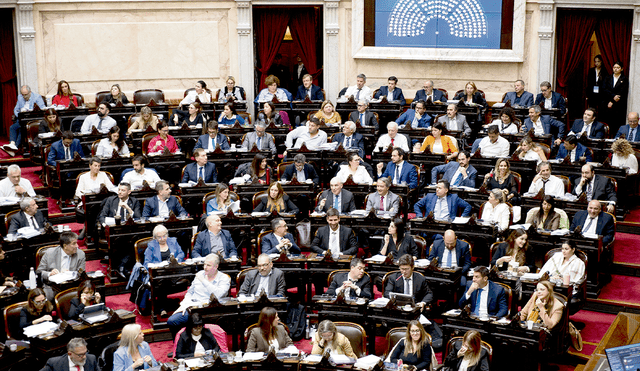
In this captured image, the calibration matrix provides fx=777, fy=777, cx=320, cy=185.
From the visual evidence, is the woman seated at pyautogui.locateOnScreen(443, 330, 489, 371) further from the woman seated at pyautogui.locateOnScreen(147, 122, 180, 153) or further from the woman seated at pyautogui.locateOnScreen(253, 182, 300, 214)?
the woman seated at pyautogui.locateOnScreen(147, 122, 180, 153)

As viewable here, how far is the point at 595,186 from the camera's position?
9828mm

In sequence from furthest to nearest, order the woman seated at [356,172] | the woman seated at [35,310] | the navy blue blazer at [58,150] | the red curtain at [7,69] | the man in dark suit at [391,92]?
the red curtain at [7,69] < the man in dark suit at [391,92] < the navy blue blazer at [58,150] < the woman seated at [356,172] < the woman seated at [35,310]

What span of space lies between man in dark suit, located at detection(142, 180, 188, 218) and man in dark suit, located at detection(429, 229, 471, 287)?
10.6 ft

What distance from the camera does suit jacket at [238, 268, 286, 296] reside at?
812cm

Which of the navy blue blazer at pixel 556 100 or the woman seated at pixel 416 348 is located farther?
the navy blue blazer at pixel 556 100

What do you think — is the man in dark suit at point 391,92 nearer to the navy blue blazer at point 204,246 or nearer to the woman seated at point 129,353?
the navy blue blazer at point 204,246

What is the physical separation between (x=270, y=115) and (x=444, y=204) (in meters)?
3.88

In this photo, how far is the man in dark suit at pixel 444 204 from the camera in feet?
31.5

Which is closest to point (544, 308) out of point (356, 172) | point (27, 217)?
point (356, 172)

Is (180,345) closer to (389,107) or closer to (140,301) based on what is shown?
(140,301)

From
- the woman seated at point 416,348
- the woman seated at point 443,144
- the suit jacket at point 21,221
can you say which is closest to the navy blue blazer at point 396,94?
the woman seated at point 443,144

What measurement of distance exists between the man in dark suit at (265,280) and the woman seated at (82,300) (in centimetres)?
148

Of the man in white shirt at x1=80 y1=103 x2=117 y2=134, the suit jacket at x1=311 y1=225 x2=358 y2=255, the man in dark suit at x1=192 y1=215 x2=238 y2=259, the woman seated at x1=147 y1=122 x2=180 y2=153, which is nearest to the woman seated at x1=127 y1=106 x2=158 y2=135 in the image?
the man in white shirt at x1=80 y1=103 x2=117 y2=134

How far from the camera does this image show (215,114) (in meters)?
13.1
